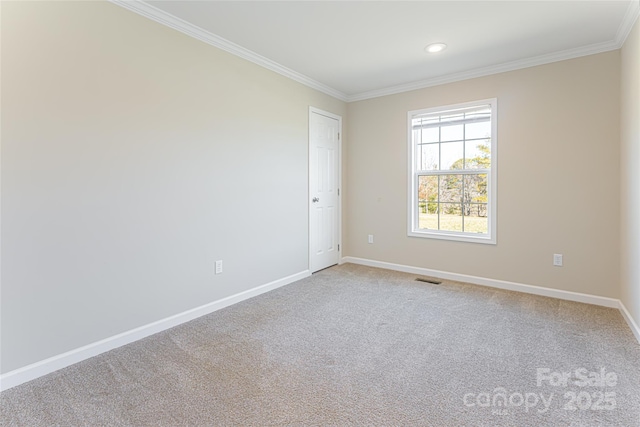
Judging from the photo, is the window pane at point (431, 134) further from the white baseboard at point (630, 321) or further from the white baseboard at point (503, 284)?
the white baseboard at point (630, 321)

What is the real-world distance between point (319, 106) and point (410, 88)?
1206mm

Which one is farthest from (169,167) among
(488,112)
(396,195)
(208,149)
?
(488,112)

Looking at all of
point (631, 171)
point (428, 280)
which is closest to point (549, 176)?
point (631, 171)

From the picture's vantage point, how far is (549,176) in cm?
326

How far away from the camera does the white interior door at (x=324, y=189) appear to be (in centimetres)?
412

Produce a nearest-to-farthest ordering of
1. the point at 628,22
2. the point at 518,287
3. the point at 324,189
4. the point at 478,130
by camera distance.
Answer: the point at 628,22
the point at 518,287
the point at 478,130
the point at 324,189

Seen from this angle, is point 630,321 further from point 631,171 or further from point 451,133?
point 451,133

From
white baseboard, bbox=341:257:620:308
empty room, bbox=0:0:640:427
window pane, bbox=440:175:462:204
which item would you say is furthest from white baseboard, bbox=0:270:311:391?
window pane, bbox=440:175:462:204

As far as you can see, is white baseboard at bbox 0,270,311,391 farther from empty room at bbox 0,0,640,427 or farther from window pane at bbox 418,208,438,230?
window pane at bbox 418,208,438,230

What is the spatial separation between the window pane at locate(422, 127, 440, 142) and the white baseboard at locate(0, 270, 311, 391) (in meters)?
2.85

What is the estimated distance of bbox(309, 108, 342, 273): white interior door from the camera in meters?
4.12

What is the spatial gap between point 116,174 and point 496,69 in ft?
12.6

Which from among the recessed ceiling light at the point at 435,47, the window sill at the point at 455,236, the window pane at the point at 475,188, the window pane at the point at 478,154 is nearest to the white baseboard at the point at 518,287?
the window sill at the point at 455,236

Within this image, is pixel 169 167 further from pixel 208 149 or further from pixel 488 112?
pixel 488 112
